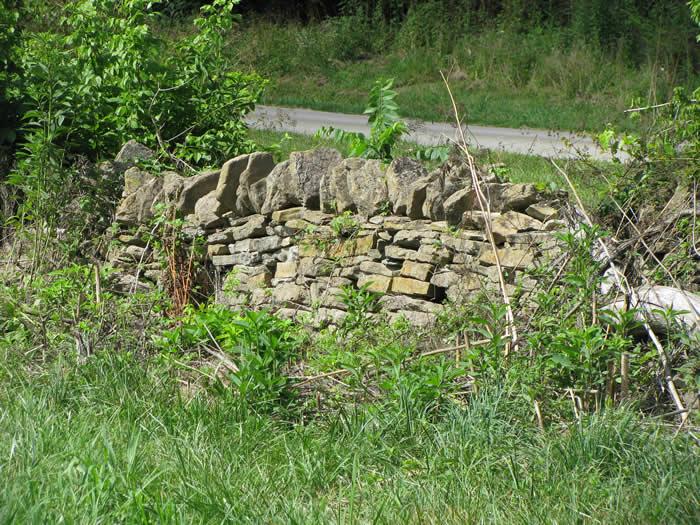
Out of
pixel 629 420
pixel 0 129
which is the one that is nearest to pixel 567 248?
pixel 629 420

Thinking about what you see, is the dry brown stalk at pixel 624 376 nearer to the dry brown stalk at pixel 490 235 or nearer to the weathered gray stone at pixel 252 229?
the dry brown stalk at pixel 490 235

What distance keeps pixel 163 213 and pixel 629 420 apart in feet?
12.3

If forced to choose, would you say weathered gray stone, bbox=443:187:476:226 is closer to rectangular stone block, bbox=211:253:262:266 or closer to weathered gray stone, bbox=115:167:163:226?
rectangular stone block, bbox=211:253:262:266

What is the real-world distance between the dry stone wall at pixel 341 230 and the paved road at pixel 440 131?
10.3 feet

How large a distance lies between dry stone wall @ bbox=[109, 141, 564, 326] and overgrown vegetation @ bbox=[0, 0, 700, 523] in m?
0.14

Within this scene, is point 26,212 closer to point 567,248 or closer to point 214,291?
point 214,291

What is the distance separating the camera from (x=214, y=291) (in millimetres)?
6371

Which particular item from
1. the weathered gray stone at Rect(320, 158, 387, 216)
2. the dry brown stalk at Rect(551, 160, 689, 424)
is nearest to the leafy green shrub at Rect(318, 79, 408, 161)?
the weathered gray stone at Rect(320, 158, 387, 216)

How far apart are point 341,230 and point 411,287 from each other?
649mm

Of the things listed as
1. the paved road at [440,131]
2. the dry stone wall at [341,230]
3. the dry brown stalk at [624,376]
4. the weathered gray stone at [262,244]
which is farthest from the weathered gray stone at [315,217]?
the paved road at [440,131]

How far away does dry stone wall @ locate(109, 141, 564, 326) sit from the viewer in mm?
5242

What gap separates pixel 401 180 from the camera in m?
5.61

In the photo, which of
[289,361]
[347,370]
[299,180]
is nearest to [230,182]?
[299,180]

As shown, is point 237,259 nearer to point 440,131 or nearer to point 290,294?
point 290,294
